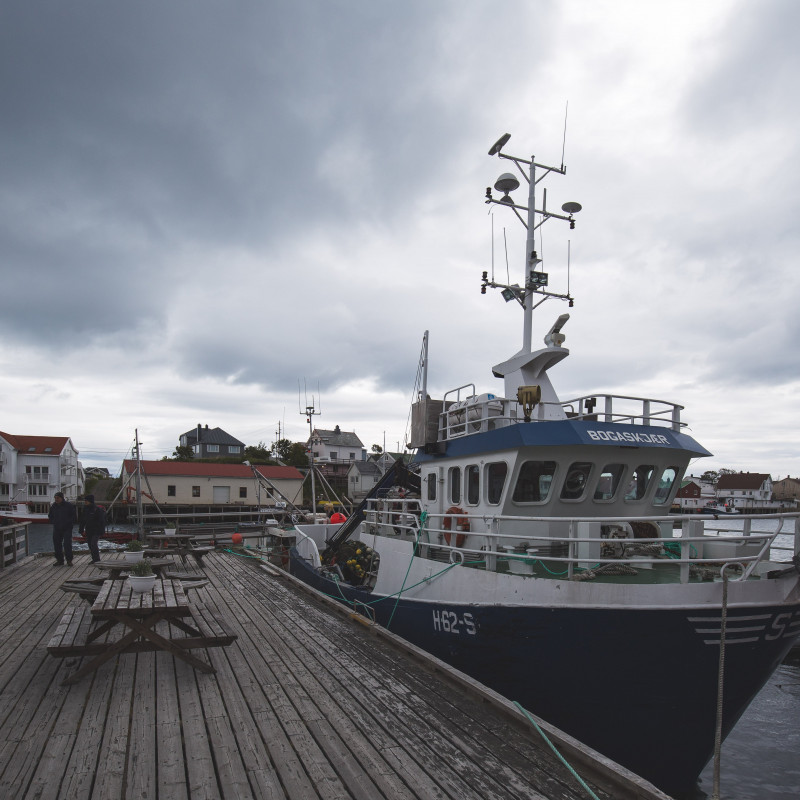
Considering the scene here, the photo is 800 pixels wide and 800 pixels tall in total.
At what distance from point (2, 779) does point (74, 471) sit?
71.3 m

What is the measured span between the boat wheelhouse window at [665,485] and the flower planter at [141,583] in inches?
288

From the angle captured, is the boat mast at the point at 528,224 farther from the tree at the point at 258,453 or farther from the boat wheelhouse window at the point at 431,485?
the tree at the point at 258,453

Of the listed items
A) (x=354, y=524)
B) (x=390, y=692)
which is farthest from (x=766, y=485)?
(x=390, y=692)

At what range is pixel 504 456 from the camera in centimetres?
812

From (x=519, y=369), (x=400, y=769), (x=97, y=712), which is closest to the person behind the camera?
(x=400, y=769)

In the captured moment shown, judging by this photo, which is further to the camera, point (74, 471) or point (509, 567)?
point (74, 471)

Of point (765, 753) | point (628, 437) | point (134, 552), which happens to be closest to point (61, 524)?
point (134, 552)

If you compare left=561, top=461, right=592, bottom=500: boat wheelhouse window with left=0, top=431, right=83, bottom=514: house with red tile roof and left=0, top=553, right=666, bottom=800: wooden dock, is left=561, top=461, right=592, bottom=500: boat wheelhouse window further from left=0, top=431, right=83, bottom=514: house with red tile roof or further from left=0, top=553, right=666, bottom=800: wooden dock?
left=0, top=431, right=83, bottom=514: house with red tile roof

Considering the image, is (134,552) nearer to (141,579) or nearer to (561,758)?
(141,579)

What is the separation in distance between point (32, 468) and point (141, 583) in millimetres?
61302

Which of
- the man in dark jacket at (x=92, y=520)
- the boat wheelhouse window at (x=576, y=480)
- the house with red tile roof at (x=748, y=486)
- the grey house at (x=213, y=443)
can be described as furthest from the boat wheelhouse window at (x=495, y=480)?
the house with red tile roof at (x=748, y=486)

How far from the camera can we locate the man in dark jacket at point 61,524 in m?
11.4

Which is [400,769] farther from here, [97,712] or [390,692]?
[97,712]

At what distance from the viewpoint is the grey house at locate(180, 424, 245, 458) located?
274ft
